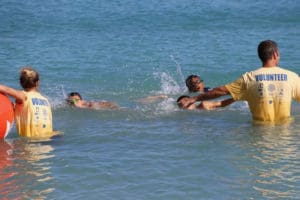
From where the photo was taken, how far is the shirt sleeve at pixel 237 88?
7.88m

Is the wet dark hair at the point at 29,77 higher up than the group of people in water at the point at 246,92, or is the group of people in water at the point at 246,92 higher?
the wet dark hair at the point at 29,77

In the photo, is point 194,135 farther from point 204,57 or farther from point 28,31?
point 28,31

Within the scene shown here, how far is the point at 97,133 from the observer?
28.9 feet

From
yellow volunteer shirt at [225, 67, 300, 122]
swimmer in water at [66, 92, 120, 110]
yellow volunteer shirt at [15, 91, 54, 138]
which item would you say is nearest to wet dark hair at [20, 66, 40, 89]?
yellow volunteer shirt at [15, 91, 54, 138]

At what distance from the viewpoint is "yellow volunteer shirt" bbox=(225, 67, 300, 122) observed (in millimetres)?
7844

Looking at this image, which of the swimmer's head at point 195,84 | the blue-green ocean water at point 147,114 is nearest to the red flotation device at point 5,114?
the blue-green ocean water at point 147,114

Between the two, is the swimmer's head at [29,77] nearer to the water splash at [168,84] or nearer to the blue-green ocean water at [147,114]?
the blue-green ocean water at [147,114]

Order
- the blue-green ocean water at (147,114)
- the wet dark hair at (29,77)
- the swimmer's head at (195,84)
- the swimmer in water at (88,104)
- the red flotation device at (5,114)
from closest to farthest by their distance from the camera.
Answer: the blue-green ocean water at (147,114), the red flotation device at (5,114), the wet dark hair at (29,77), the swimmer in water at (88,104), the swimmer's head at (195,84)

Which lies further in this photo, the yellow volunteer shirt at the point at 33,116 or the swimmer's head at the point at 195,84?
the swimmer's head at the point at 195,84

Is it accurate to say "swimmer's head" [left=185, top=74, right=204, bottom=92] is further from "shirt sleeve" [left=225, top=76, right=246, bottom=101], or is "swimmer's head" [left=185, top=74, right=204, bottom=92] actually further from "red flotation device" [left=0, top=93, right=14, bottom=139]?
"red flotation device" [left=0, top=93, right=14, bottom=139]

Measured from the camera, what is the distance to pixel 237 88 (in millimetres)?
7918

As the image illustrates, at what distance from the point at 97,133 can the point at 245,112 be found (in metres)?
2.54

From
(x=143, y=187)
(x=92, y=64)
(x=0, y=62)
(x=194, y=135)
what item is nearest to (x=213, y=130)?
(x=194, y=135)

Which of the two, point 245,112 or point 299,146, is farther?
point 245,112
